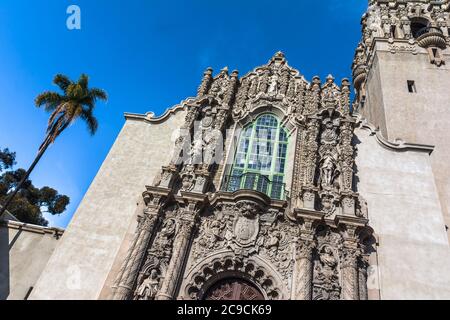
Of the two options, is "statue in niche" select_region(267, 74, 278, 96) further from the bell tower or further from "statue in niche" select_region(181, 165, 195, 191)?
"statue in niche" select_region(181, 165, 195, 191)

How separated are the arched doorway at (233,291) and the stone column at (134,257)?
96.5 inches

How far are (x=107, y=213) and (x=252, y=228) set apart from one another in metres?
5.37

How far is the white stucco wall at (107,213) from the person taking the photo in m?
10.9

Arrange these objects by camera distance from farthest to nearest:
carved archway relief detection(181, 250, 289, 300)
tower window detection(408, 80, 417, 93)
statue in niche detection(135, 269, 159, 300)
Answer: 1. tower window detection(408, 80, 417, 93)
2. carved archway relief detection(181, 250, 289, 300)
3. statue in niche detection(135, 269, 159, 300)

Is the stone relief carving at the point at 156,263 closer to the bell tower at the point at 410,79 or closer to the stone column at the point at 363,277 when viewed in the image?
the stone column at the point at 363,277

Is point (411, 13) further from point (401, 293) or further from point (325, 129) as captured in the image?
point (401, 293)

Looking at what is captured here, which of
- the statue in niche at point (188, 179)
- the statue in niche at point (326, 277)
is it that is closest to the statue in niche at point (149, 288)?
the statue in niche at point (188, 179)

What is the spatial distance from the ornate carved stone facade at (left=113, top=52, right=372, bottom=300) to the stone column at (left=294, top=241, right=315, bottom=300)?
3 cm

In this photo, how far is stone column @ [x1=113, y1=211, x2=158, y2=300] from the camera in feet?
33.7

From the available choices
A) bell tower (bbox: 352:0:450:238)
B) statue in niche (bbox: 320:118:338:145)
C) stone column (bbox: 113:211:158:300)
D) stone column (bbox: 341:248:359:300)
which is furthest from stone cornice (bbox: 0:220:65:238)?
bell tower (bbox: 352:0:450:238)

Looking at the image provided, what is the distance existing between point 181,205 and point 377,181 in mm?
7653

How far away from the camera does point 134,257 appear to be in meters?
11.0
